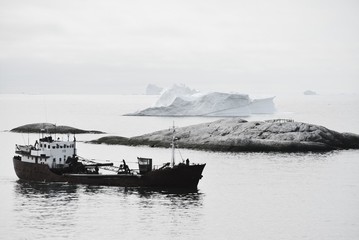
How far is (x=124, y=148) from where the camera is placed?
78500mm

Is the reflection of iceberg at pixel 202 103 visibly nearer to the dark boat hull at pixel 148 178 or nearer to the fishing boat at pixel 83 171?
the fishing boat at pixel 83 171

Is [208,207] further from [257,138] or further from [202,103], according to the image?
[202,103]

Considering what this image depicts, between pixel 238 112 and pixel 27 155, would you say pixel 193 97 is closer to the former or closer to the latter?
pixel 238 112

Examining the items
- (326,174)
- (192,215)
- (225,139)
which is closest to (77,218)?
(192,215)

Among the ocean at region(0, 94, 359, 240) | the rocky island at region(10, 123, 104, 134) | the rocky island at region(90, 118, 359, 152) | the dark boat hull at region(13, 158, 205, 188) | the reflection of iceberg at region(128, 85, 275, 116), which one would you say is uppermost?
the reflection of iceberg at region(128, 85, 275, 116)

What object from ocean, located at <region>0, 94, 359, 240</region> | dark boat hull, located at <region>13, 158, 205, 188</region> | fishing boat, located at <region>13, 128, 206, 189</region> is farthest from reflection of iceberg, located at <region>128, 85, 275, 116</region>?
dark boat hull, located at <region>13, 158, 205, 188</region>

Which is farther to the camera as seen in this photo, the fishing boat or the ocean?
the fishing boat

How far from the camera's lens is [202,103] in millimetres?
135625

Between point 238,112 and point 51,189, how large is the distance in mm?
95153

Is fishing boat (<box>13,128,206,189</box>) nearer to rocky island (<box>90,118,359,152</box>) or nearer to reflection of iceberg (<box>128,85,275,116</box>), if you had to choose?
rocky island (<box>90,118,359,152</box>)

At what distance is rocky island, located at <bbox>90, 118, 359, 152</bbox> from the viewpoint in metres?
73.0

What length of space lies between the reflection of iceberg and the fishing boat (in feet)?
266

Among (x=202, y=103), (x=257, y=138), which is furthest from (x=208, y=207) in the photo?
(x=202, y=103)

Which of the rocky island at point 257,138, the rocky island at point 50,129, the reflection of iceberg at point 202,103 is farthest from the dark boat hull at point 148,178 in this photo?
the reflection of iceberg at point 202,103
